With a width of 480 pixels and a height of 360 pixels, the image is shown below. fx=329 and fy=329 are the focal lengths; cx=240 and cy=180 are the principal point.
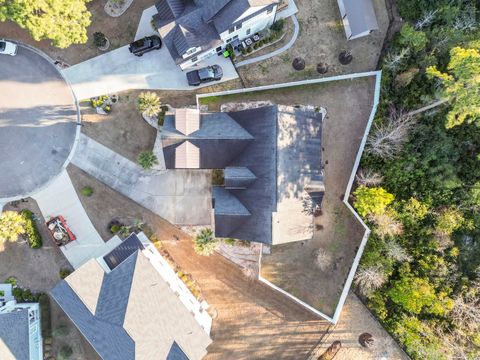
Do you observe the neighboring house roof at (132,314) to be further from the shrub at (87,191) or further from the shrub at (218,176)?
the shrub at (218,176)

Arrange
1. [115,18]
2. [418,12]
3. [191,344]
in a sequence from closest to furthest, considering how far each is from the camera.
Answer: [191,344] < [418,12] < [115,18]

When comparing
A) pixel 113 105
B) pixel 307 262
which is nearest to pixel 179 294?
pixel 307 262

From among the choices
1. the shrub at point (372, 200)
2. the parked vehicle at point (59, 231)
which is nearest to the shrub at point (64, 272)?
the parked vehicle at point (59, 231)

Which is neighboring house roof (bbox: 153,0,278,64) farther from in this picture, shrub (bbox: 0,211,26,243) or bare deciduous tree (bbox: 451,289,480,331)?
bare deciduous tree (bbox: 451,289,480,331)

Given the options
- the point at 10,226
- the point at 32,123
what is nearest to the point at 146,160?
the point at 32,123

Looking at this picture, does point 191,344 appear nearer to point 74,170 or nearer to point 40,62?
point 74,170

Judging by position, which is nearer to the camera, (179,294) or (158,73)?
(179,294)
